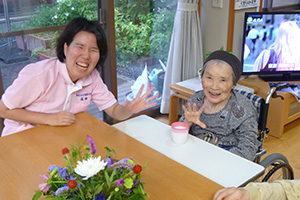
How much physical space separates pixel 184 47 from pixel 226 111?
165 cm

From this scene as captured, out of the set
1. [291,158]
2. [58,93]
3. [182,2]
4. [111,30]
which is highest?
[182,2]

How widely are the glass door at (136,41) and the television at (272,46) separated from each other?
2.71 ft

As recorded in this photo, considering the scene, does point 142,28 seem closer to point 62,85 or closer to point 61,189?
point 62,85

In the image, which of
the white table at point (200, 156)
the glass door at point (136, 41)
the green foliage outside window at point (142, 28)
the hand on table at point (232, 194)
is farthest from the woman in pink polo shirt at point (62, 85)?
the green foliage outside window at point (142, 28)

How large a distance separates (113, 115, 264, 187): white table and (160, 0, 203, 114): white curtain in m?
1.79

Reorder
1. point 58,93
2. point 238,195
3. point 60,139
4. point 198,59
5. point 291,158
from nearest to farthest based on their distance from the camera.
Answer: point 238,195 < point 60,139 < point 58,93 < point 291,158 < point 198,59

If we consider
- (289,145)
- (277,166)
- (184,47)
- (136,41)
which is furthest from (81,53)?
(289,145)

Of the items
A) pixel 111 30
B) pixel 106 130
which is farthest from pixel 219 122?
pixel 111 30

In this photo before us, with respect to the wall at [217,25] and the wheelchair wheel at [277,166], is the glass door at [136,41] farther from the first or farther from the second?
the wheelchair wheel at [277,166]

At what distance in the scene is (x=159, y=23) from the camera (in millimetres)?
3576

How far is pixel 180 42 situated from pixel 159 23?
31 centimetres

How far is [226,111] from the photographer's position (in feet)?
6.43

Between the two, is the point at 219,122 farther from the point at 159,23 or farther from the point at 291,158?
the point at 159,23

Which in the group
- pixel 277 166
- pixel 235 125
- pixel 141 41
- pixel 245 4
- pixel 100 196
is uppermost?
pixel 245 4
